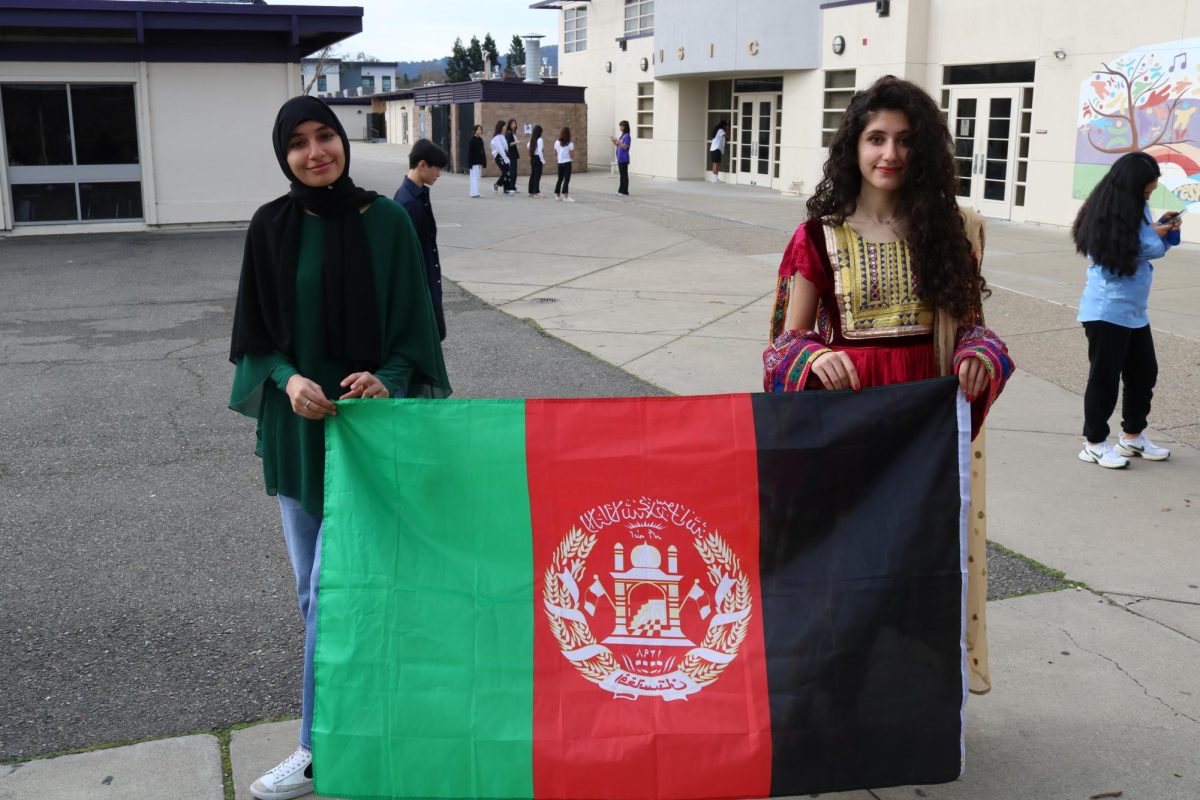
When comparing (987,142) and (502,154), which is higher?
(987,142)

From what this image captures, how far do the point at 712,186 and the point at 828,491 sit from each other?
89.1 feet

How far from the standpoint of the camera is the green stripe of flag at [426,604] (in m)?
2.91

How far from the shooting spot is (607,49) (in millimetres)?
36219

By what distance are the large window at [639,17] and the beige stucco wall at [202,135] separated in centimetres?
1635

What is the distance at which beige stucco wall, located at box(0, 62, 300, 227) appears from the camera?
18531mm

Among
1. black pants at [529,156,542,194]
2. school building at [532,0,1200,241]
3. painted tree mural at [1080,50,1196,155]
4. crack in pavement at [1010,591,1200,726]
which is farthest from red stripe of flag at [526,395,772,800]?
black pants at [529,156,542,194]

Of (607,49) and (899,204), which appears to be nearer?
(899,204)

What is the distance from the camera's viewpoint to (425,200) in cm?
759

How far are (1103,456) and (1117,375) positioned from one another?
463 mm

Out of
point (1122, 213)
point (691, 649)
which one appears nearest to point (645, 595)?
point (691, 649)

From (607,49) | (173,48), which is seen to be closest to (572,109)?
(607,49)

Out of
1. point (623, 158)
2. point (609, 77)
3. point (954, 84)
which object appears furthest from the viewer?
point (609, 77)

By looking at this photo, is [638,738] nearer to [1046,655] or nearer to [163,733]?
[163,733]

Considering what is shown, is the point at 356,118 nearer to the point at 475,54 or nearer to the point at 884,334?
the point at 475,54
